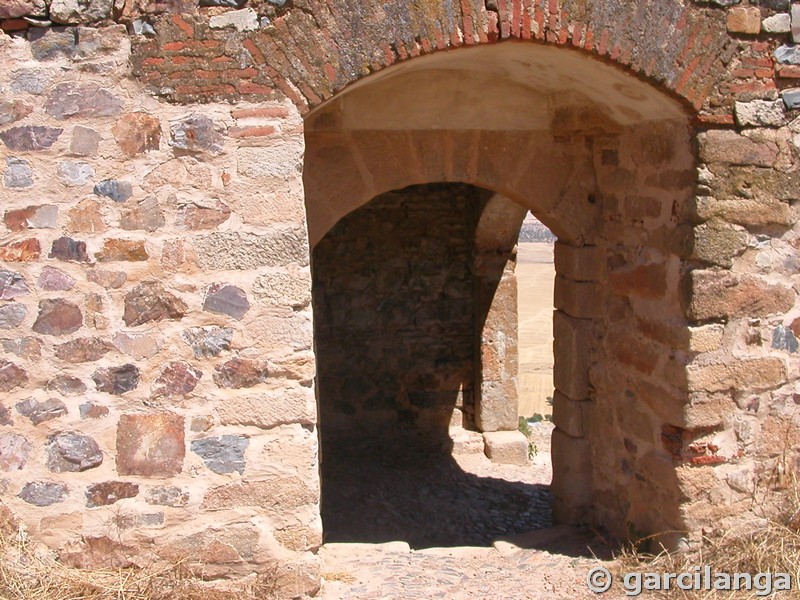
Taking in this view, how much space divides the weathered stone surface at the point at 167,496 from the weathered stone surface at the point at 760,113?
266 centimetres

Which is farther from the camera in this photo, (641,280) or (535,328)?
(535,328)

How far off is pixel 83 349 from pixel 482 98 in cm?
234

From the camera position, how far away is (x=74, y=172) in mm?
2953

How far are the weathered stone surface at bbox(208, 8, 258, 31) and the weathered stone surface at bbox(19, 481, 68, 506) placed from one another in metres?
1.78

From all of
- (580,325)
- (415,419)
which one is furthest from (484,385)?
(580,325)

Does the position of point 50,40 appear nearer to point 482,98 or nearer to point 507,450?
point 482,98

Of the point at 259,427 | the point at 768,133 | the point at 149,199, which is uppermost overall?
the point at 768,133

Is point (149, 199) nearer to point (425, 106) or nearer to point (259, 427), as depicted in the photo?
point (259, 427)

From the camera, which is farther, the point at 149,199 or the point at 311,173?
the point at 311,173

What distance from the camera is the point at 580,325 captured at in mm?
4445

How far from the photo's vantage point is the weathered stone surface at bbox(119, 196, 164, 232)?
9.77 feet

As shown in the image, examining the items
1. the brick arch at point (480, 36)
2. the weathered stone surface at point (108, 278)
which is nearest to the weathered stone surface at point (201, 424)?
the weathered stone surface at point (108, 278)

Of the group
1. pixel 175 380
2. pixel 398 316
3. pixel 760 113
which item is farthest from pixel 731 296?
pixel 398 316

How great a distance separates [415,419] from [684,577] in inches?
157
